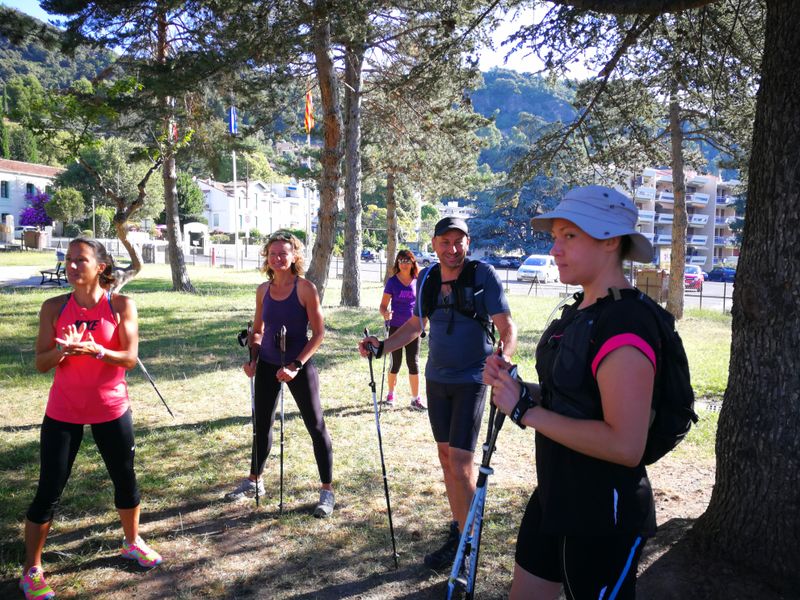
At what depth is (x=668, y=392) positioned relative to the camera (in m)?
1.87

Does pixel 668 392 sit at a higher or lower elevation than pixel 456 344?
higher

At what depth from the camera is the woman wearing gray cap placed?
1.79m

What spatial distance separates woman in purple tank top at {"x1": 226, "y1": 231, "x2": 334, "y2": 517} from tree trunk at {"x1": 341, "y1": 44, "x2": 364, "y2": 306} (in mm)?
11485

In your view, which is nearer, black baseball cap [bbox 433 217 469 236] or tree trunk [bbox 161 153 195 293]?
black baseball cap [bbox 433 217 469 236]

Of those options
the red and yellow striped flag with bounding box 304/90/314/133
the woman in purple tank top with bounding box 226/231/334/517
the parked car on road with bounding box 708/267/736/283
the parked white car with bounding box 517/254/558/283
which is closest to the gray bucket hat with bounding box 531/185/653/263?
the woman in purple tank top with bounding box 226/231/334/517

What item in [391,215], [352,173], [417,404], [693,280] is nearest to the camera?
[417,404]

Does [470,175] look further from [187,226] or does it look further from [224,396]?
[187,226]

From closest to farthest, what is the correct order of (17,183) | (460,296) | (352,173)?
1. (460,296)
2. (352,173)
3. (17,183)

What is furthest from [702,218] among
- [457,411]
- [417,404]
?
[457,411]

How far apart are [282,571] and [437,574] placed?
932mm

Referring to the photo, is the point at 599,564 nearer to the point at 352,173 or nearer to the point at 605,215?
the point at 605,215

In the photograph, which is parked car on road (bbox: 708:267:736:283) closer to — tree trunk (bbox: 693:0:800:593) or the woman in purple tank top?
tree trunk (bbox: 693:0:800:593)

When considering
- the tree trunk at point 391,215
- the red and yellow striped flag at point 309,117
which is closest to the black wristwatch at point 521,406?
the red and yellow striped flag at point 309,117

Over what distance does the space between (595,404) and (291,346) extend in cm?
296
